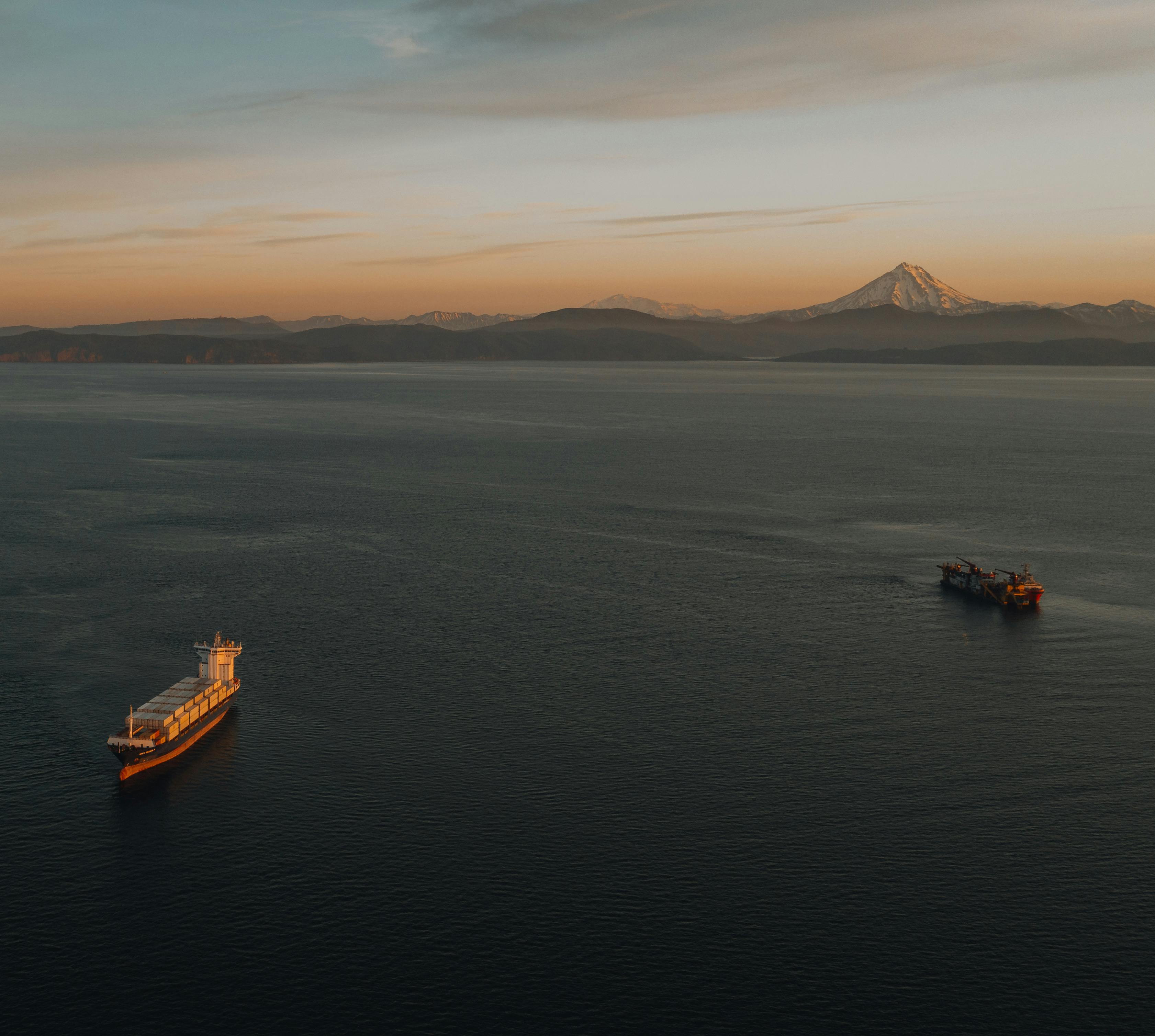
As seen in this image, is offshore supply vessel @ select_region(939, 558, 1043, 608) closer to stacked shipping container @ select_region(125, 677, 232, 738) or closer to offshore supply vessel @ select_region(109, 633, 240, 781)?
offshore supply vessel @ select_region(109, 633, 240, 781)

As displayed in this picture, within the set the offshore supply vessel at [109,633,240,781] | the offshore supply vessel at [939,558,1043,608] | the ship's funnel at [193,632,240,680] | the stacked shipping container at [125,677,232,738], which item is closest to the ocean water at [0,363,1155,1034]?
the offshore supply vessel at [109,633,240,781]

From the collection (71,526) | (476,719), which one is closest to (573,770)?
(476,719)

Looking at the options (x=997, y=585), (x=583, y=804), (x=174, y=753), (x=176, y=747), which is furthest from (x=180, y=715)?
(x=997, y=585)

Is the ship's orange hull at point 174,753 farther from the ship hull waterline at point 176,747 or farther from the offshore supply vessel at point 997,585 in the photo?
the offshore supply vessel at point 997,585

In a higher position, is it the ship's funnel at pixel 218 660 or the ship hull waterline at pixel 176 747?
the ship's funnel at pixel 218 660

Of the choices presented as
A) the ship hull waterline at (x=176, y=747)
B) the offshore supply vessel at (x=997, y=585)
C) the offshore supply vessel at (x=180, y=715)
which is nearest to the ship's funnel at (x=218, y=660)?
the offshore supply vessel at (x=180, y=715)

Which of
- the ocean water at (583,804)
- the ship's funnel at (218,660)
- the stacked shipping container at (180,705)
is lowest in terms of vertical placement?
the ocean water at (583,804)

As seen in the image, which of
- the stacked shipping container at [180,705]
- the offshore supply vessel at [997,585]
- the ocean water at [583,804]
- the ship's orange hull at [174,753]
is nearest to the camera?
the ocean water at [583,804]
